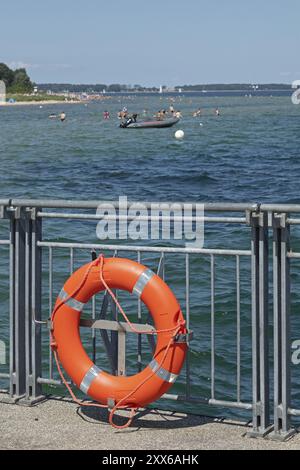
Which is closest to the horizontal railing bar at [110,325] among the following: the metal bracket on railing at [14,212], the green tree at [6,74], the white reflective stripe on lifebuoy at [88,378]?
the white reflective stripe on lifebuoy at [88,378]

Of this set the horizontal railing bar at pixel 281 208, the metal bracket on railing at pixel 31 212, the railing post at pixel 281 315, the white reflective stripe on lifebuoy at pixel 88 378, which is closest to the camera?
the horizontal railing bar at pixel 281 208

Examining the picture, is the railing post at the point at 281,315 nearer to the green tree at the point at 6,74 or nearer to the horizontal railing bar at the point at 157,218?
the horizontal railing bar at the point at 157,218

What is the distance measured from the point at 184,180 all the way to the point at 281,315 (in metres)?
29.1

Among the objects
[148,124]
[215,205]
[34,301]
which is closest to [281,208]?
[215,205]

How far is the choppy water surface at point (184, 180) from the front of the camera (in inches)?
481

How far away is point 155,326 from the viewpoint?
208 inches

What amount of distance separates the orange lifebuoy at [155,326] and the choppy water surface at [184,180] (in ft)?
13.1

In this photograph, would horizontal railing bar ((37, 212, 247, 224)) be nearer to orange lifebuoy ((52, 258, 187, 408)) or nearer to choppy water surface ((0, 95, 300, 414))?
orange lifebuoy ((52, 258, 187, 408))

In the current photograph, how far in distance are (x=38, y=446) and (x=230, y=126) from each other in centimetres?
7284

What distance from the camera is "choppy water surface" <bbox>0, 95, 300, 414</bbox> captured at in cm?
1221

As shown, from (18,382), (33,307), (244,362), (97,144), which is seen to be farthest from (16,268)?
(97,144)

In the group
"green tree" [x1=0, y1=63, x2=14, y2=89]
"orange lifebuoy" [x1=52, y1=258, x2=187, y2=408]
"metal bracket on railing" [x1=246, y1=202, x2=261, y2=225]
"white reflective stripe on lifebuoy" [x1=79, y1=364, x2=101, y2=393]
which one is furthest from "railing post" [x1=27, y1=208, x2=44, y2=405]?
"green tree" [x1=0, y1=63, x2=14, y2=89]

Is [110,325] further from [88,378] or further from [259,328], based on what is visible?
[259,328]
